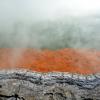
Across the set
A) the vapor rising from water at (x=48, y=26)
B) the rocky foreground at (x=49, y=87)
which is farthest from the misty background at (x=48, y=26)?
the rocky foreground at (x=49, y=87)

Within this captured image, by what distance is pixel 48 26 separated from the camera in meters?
10.4

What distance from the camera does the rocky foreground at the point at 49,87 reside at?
5.43 m

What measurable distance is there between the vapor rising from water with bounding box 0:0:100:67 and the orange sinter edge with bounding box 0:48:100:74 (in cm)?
35

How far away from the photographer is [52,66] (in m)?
7.56

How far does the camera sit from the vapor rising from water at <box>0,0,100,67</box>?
9.45 metres

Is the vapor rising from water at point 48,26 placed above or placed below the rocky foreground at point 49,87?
above

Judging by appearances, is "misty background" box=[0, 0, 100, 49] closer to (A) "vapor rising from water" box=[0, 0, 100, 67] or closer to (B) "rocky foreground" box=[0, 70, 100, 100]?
(A) "vapor rising from water" box=[0, 0, 100, 67]

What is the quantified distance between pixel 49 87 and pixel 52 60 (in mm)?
2524

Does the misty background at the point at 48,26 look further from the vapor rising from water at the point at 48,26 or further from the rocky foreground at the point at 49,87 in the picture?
the rocky foreground at the point at 49,87

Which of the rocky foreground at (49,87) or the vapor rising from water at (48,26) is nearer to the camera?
the rocky foreground at (49,87)

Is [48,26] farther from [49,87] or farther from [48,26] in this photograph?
[49,87]

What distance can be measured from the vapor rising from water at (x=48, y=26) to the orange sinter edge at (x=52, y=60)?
1.15 feet

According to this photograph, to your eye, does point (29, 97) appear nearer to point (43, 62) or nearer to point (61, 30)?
point (43, 62)

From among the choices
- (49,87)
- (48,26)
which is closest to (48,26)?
(48,26)
